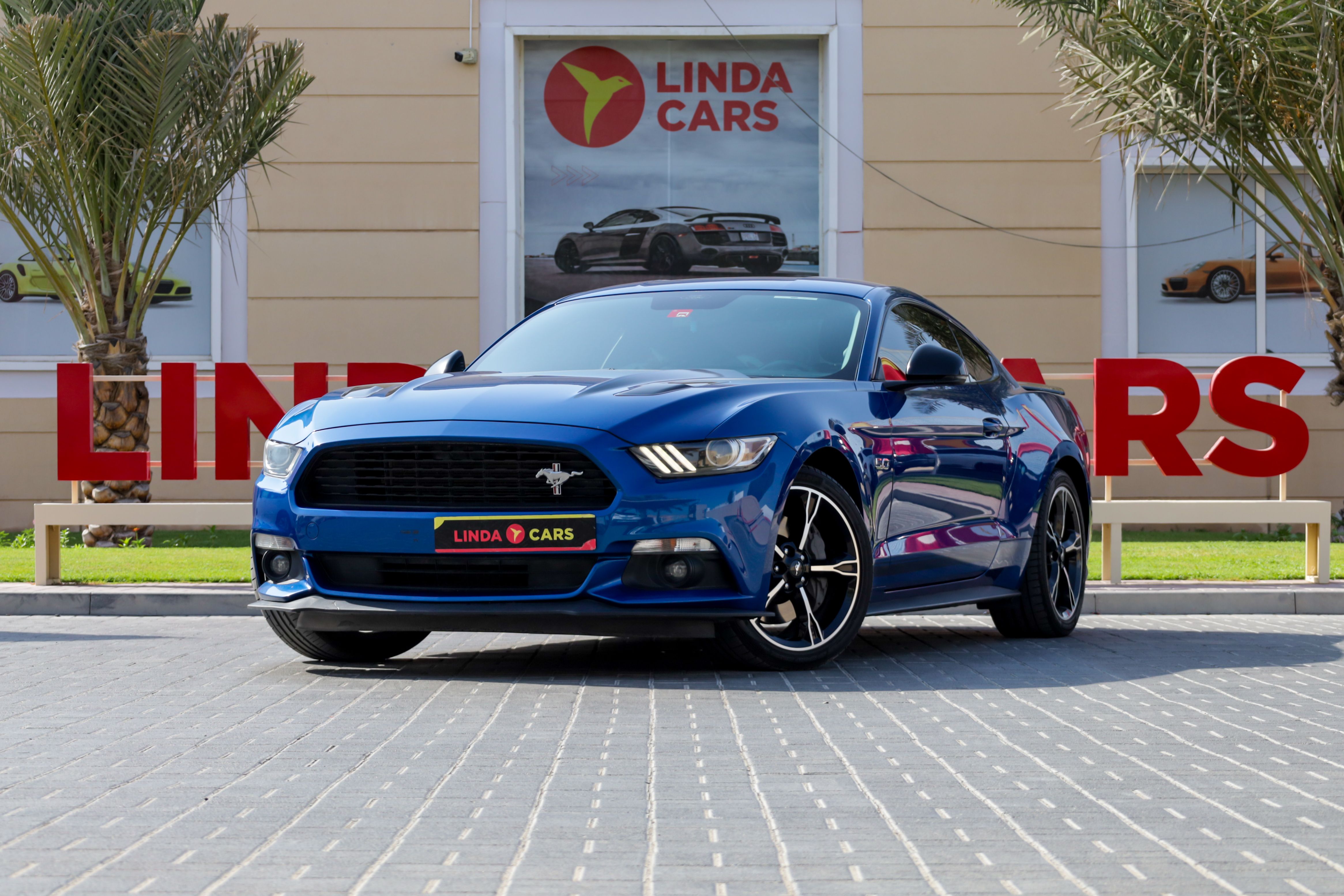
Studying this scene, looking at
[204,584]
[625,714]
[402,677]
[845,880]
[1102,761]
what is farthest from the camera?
[204,584]

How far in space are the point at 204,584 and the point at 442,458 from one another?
4970mm

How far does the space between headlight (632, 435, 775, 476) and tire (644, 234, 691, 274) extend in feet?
39.0

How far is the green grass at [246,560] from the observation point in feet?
36.0

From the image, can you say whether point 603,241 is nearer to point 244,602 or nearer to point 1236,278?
point 1236,278

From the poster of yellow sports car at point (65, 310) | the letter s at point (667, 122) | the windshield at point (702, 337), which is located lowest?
the windshield at point (702, 337)

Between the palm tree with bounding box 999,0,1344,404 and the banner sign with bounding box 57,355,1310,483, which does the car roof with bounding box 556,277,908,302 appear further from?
the palm tree with bounding box 999,0,1344,404

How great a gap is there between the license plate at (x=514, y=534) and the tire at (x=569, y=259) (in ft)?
39.4

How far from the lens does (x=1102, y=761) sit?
15.4ft

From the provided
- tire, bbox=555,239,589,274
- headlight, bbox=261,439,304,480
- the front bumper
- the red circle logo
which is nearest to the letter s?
the red circle logo

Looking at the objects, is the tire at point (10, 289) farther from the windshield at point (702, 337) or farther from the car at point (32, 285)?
the windshield at point (702, 337)

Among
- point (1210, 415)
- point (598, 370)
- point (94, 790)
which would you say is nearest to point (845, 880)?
point (94, 790)

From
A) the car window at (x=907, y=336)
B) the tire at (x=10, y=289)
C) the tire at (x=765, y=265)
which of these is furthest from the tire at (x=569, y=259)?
the car window at (x=907, y=336)

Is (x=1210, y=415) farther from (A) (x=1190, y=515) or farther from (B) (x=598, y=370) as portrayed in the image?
(B) (x=598, y=370)

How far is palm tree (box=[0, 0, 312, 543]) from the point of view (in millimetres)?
13047
